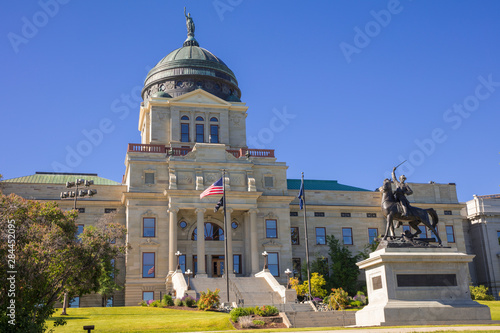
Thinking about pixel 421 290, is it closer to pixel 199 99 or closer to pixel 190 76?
pixel 199 99

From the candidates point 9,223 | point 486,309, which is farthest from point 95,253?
point 486,309

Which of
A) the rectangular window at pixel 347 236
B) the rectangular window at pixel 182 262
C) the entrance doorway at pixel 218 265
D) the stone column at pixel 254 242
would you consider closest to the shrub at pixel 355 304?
the stone column at pixel 254 242

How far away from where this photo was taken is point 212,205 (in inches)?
2047

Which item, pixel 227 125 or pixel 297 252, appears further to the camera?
pixel 227 125

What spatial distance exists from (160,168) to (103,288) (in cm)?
1240

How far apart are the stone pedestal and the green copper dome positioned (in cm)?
4287

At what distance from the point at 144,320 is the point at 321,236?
3012 centimetres

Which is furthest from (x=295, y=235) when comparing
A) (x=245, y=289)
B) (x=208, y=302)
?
(x=208, y=302)

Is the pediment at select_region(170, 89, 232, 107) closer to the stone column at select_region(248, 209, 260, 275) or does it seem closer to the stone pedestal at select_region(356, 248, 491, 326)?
the stone column at select_region(248, 209, 260, 275)

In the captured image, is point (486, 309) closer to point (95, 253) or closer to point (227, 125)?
point (95, 253)

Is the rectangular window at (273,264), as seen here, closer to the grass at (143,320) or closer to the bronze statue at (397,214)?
the grass at (143,320)

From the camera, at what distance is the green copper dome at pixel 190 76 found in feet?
209

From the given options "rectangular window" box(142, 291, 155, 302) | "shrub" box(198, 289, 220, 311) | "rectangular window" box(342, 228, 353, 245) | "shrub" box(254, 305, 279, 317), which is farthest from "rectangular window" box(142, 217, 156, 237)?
"shrub" box(254, 305, 279, 317)

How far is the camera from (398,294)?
22609mm
